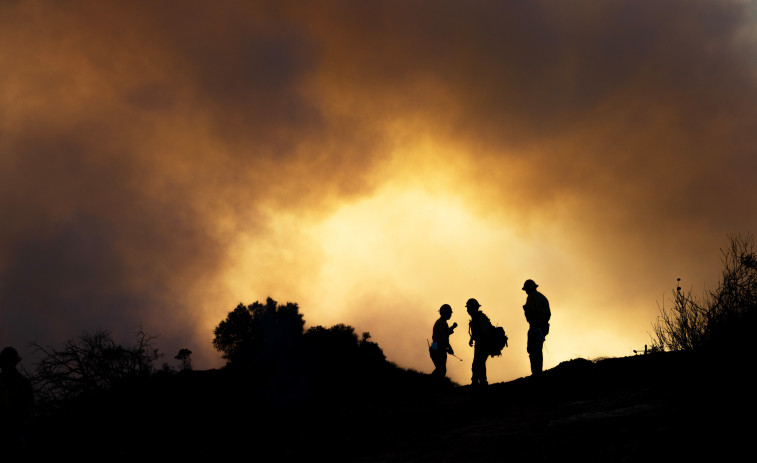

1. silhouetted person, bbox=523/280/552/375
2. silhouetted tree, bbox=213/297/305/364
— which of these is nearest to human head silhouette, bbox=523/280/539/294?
silhouetted person, bbox=523/280/552/375

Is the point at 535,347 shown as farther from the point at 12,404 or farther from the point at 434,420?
the point at 12,404

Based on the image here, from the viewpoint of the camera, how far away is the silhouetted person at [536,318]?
12.8 meters

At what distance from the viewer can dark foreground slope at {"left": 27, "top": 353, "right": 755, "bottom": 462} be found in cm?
610

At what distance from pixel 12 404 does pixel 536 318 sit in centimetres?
1072

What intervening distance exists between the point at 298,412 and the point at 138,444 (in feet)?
13.2

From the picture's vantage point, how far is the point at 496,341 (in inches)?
546

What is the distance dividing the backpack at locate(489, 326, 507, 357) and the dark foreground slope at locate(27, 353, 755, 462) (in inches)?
36.2

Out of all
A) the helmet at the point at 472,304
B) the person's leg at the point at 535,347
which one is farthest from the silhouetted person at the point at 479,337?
the person's leg at the point at 535,347

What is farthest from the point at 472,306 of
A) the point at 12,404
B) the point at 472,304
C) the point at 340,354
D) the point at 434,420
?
the point at 340,354

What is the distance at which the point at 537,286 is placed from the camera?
1302 centimetres

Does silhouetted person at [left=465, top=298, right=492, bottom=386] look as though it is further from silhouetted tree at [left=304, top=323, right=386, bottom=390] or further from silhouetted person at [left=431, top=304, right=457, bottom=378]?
silhouetted tree at [left=304, top=323, right=386, bottom=390]

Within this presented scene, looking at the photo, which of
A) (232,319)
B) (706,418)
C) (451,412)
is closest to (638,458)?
(706,418)

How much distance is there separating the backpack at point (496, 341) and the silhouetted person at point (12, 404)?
396 inches

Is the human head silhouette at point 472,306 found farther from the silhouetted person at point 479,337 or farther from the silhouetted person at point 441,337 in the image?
the silhouetted person at point 441,337
